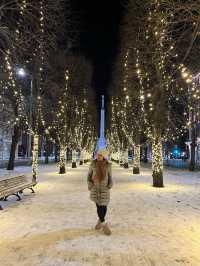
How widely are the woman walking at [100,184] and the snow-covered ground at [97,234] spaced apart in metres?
0.50

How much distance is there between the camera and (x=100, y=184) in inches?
397

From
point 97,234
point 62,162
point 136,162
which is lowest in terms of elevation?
point 97,234

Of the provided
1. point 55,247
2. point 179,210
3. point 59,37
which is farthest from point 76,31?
point 55,247

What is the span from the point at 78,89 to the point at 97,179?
40.5 m

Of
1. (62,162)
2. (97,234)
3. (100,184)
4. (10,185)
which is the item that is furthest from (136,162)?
(97,234)

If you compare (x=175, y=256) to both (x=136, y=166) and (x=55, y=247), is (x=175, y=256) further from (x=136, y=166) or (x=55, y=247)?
(x=136, y=166)

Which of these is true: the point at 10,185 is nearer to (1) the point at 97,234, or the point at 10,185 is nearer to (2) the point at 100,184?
(2) the point at 100,184

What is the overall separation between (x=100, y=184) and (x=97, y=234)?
115 centimetres

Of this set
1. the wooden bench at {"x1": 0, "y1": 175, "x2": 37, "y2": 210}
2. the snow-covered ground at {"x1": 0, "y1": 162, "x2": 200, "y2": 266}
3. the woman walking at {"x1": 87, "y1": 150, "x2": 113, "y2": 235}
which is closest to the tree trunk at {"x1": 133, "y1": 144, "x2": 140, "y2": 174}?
the wooden bench at {"x1": 0, "y1": 175, "x2": 37, "y2": 210}

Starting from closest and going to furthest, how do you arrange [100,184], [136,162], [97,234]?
[97,234]
[100,184]
[136,162]

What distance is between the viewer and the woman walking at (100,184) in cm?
1006

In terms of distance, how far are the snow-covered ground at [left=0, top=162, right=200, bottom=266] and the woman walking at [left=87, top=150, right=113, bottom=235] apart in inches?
19.6

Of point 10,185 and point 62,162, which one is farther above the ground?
point 62,162

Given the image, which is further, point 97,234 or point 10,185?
point 10,185
